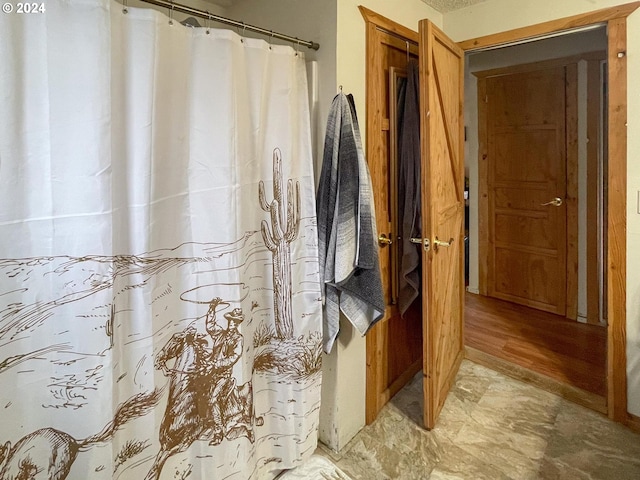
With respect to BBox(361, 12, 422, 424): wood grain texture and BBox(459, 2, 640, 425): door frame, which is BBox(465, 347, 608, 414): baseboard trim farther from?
BBox(361, 12, 422, 424): wood grain texture

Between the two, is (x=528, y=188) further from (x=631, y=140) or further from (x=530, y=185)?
(x=631, y=140)

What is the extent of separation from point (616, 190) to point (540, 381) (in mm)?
1257

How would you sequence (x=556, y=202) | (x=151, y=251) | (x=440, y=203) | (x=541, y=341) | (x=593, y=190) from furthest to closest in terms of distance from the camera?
A: (x=556, y=202), (x=593, y=190), (x=541, y=341), (x=440, y=203), (x=151, y=251)

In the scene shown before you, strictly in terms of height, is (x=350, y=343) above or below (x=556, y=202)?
below

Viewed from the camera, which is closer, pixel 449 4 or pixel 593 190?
pixel 449 4

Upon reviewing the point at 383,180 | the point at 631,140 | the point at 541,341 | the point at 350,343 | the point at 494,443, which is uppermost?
the point at 631,140

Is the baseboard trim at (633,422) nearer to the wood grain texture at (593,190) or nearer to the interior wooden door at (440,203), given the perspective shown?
the interior wooden door at (440,203)

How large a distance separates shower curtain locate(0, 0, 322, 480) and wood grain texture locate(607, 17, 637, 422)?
159 centimetres

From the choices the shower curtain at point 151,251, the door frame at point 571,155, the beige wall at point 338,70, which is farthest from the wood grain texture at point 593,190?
the shower curtain at point 151,251

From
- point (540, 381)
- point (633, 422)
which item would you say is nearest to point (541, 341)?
point (540, 381)

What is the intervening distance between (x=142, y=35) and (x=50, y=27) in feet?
0.80

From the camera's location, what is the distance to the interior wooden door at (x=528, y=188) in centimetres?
340

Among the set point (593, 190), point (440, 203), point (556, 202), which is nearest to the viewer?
point (440, 203)

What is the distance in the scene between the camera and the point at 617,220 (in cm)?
199
